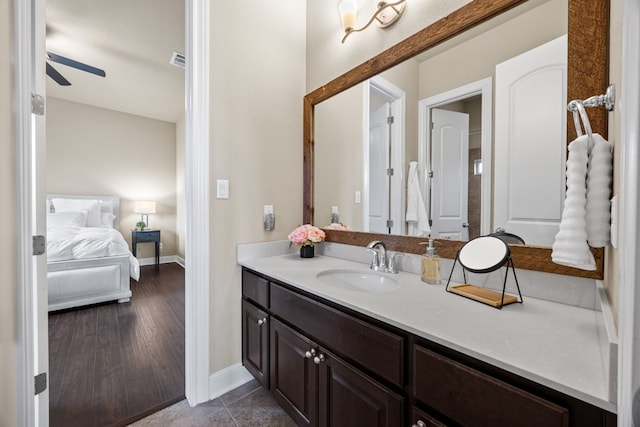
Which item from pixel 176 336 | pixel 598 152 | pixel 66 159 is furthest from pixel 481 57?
pixel 66 159

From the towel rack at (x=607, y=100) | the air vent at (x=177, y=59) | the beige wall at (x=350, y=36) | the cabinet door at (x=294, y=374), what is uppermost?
the air vent at (x=177, y=59)

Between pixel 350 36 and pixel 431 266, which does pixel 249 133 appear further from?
pixel 431 266

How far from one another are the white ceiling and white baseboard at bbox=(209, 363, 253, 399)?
279cm

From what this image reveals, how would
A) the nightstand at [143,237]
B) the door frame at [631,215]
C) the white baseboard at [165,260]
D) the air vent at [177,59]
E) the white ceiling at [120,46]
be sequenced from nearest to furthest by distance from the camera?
the door frame at [631,215] → the white ceiling at [120,46] → the air vent at [177,59] → the nightstand at [143,237] → the white baseboard at [165,260]

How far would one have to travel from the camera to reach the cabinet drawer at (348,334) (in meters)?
0.82

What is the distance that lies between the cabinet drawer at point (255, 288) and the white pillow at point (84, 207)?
4269mm

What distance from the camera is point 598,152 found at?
26.1 inches

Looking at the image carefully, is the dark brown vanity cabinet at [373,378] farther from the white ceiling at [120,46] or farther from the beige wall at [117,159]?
the beige wall at [117,159]

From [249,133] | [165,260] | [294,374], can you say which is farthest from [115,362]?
[165,260]

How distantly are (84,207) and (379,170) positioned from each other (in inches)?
202

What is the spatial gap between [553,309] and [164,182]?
6.00 metres

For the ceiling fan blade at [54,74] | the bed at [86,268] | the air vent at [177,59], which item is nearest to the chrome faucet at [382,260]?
the air vent at [177,59]

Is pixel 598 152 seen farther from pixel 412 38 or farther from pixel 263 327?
pixel 263 327

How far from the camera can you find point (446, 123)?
128cm
